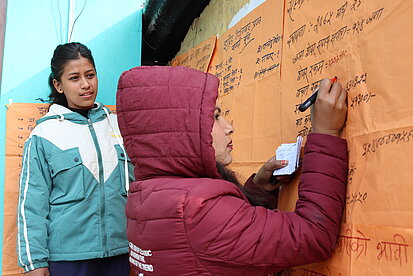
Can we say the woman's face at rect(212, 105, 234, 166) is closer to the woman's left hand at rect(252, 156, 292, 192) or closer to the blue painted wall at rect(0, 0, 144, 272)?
the woman's left hand at rect(252, 156, 292, 192)

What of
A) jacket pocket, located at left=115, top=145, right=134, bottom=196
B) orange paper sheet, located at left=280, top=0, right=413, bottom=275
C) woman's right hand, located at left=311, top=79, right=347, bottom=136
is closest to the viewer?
orange paper sheet, located at left=280, top=0, right=413, bottom=275

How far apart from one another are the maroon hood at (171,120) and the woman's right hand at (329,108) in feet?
1.04

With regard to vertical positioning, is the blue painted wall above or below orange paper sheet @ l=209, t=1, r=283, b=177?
above

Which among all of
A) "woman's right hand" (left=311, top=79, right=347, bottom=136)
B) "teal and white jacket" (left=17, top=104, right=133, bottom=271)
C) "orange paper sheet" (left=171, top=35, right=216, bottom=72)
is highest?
"orange paper sheet" (left=171, top=35, right=216, bottom=72)

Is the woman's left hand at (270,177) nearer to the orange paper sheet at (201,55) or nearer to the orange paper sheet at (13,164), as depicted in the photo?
the orange paper sheet at (201,55)

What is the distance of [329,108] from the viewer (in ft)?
3.95

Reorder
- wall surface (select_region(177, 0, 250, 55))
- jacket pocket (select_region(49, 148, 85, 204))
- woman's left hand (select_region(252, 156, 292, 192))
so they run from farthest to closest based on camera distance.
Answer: wall surface (select_region(177, 0, 250, 55)), jacket pocket (select_region(49, 148, 85, 204)), woman's left hand (select_region(252, 156, 292, 192))

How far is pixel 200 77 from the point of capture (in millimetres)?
1258

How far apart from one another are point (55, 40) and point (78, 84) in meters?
1.01

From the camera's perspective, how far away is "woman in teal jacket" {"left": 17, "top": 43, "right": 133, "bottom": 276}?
2.04 m

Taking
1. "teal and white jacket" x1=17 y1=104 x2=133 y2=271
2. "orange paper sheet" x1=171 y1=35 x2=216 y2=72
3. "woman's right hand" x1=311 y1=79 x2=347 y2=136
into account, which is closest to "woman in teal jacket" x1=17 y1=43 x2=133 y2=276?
"teal and white jacket" x1=17 y1=104 x2=133 y2=271

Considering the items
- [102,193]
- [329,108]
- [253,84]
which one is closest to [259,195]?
[329,108]

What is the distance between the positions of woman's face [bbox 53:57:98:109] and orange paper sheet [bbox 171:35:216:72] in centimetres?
72

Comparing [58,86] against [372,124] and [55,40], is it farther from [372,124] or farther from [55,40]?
[372,124]
